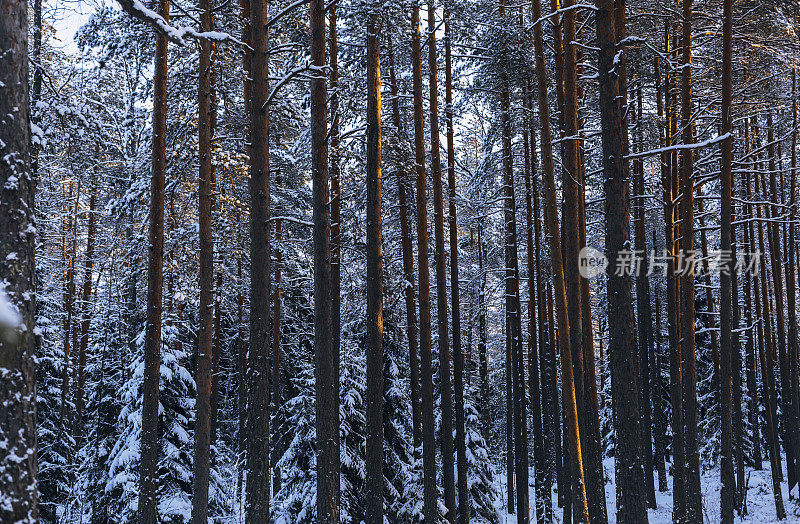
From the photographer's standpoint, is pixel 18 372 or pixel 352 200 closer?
pixel 18 372

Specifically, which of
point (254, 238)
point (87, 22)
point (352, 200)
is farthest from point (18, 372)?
point (352, 200)

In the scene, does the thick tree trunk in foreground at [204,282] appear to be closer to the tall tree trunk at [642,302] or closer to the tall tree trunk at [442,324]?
the tall tree trunk at [442,324]

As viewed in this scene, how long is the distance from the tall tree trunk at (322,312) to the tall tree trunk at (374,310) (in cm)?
133

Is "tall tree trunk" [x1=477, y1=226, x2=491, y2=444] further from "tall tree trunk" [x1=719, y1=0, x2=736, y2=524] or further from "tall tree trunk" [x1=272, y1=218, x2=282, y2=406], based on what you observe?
"tall tree trunk" [x1=719, y1=0, x2=736, y2=524]

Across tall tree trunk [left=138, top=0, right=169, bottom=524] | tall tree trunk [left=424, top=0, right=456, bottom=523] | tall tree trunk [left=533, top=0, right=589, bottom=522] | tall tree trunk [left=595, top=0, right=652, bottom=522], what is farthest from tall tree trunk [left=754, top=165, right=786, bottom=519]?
tall tree trunk [left=138, top=0, right=169, bottom=524]

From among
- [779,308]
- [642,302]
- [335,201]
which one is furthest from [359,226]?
[779,308]

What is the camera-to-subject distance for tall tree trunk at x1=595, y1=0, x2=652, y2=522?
894cm

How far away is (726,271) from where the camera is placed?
14.7 meters

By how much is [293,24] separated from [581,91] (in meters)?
8.24

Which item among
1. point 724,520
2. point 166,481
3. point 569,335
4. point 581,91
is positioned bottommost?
point 724,520

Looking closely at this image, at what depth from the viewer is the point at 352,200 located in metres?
17.6

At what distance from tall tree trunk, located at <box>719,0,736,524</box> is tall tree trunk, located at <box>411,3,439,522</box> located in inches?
284

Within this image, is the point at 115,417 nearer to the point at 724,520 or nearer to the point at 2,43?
the point at 2,43

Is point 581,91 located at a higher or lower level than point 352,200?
higher
